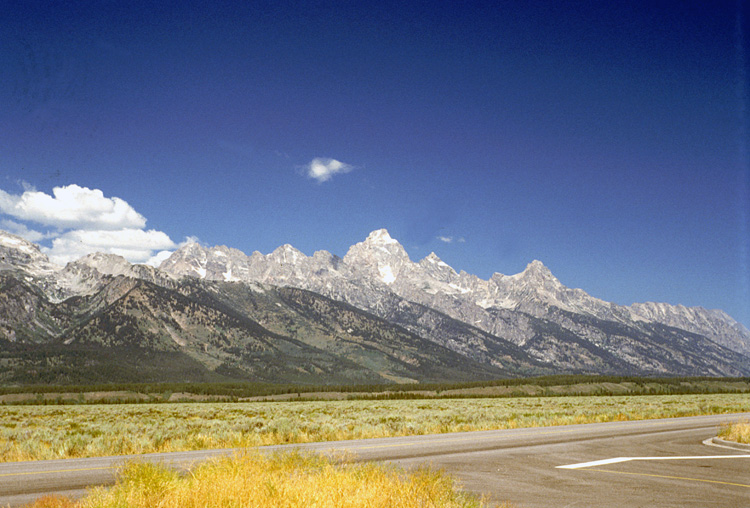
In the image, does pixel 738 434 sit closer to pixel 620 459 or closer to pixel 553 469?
pixel 620 459

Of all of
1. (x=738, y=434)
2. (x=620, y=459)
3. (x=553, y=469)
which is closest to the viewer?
(x=553, y=469)

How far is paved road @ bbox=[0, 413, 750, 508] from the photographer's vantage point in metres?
12.1

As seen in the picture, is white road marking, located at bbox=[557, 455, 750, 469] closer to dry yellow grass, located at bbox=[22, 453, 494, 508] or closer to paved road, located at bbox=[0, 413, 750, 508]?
paved road, located at bbox=[0, 413, 750, 508]

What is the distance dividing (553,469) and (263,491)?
9977 mm

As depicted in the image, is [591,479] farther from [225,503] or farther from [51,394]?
[51,394]

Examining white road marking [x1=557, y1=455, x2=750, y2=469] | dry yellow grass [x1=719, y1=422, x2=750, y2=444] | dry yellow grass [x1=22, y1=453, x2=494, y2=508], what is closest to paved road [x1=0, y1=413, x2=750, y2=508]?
white road marking [x1=557, y1=455, x2=750, y2=469]

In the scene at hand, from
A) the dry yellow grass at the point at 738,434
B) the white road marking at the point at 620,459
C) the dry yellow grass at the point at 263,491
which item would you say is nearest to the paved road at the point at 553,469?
the white road marking at the point at 620,459

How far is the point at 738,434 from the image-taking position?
77.4ft

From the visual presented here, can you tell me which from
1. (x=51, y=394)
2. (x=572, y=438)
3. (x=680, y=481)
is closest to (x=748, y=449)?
(x=572, y=438)

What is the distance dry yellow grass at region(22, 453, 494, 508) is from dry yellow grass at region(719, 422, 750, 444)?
18178 millimetres

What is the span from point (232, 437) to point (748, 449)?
20.2m

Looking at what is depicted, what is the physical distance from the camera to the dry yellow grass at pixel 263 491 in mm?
8453

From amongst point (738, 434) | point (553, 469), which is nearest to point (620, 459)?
point (553, 469)

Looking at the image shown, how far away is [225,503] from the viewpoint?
8594 mm
